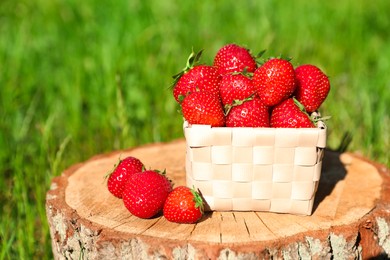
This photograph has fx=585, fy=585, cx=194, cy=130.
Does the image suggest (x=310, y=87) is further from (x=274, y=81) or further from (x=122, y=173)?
(x=122, y=173)

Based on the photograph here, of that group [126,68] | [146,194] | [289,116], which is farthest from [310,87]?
[126,68]

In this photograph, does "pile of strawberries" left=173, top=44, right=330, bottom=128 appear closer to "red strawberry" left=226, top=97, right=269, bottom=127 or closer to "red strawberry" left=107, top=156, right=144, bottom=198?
"red strawberry" left=226, top=97, right=269, bottom=127

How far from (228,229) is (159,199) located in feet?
0.84

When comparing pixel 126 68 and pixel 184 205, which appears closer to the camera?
pixel 184 205

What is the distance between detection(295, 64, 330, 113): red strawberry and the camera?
213 cm

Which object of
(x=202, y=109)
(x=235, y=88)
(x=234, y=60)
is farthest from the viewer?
(x=234, y=60)

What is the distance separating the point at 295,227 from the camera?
6.49 ft

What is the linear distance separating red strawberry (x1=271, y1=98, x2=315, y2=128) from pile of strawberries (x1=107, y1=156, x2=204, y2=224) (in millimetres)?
377

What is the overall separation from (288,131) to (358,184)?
0.62m

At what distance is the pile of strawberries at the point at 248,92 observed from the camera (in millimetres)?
1967

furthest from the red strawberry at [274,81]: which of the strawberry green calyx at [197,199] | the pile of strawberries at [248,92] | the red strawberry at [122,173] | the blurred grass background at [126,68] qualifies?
the blurred grass background at [126,68]

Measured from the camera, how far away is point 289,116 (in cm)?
199

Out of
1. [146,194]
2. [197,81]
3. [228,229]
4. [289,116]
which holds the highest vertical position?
[197,81]

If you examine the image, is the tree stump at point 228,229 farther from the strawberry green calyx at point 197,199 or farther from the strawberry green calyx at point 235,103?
the strawberry green calyx at point 235,103
